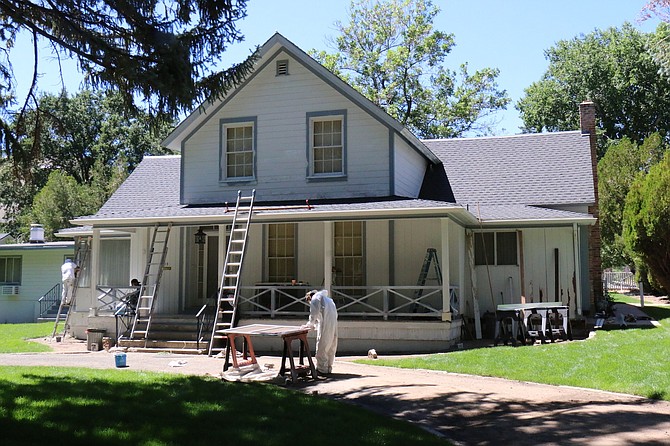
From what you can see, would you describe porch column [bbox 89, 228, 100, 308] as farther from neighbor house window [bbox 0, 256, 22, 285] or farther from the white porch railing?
neighbor house window [bbox 0, 256, 22, 285]

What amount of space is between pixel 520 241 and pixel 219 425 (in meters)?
12.3

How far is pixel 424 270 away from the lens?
17.1 metres

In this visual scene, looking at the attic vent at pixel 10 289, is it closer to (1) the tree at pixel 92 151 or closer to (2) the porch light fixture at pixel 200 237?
(1) the tree at pixel 92 151

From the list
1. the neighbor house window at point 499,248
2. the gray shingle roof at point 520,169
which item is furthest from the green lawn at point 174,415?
the gray shingle roof at point 520,169

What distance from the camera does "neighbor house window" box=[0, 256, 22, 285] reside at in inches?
1174

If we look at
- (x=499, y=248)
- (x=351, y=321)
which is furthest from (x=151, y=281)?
(x=499, y=248)

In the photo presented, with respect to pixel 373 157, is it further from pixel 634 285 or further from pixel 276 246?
pixel 634 285

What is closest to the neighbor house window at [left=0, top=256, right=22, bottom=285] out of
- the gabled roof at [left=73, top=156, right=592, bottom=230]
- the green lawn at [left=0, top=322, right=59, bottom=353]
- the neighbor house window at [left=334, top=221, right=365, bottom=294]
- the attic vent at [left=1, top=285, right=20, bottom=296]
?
the attic vent at [left=1, top=285, right=20, bottom=296]

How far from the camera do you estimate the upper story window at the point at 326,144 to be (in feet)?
60.2

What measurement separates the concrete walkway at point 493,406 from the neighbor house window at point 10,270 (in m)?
18.6

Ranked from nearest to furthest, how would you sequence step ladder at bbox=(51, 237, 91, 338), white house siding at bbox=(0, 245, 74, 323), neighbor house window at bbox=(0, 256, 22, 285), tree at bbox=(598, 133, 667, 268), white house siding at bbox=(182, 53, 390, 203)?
white house siding at bbox=(182, 53, 390, 203)
step ladder at bbox=(51, 237, 91, 338)
white house siding at bbox=(0, 245, 74, 323)
neighbor house window at bbox=(0, 256, 22, 285)
tree at bbox=(598, 133, 667, 268)

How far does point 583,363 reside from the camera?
12438 mm

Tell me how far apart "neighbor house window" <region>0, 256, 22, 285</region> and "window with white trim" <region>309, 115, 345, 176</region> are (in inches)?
678

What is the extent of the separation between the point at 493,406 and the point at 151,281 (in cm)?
1175
